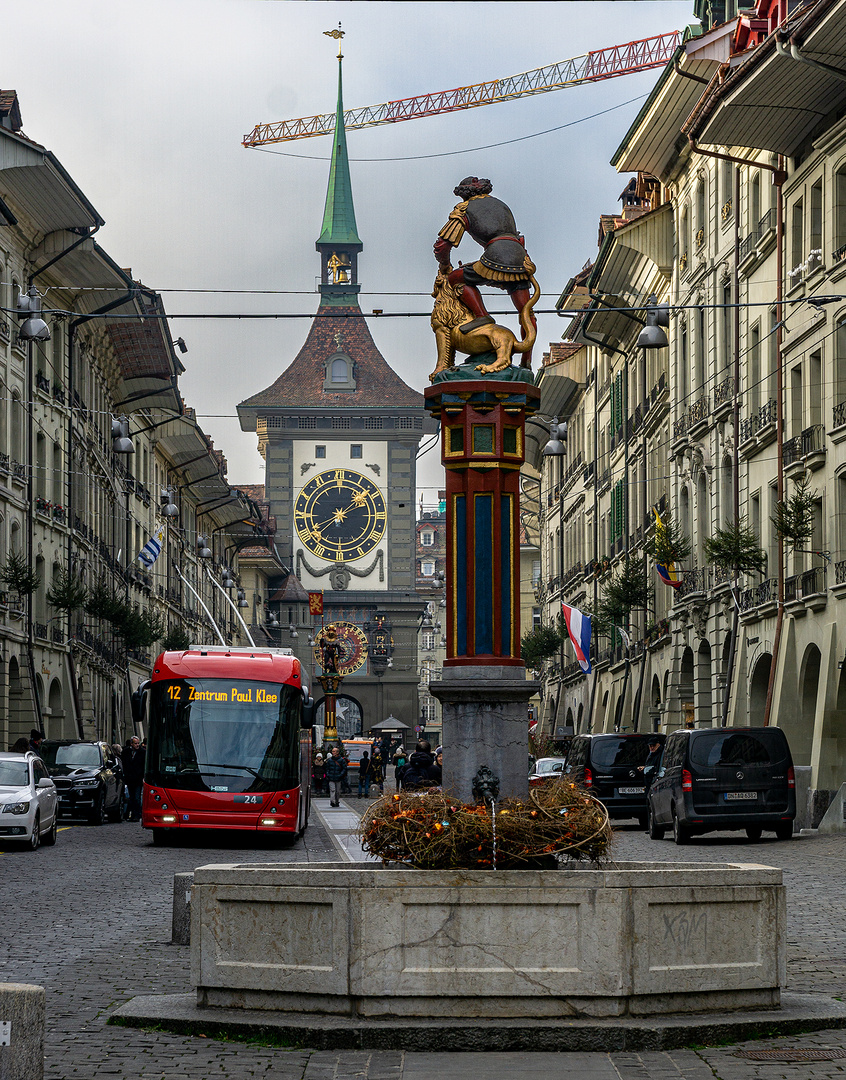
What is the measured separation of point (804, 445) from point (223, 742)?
13.8 metres

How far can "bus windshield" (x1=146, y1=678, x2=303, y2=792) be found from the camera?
28297 millimetres

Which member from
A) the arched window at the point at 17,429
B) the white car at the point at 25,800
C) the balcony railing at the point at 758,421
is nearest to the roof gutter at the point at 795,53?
the balcony railing at the point at 758,421

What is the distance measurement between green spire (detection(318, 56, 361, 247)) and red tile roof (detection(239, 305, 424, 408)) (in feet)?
28.4

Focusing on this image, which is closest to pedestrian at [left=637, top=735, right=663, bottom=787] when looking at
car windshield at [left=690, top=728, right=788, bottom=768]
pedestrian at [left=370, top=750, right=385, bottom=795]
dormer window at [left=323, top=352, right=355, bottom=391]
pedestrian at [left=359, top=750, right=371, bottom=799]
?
car windshield at [left=690, top=728, right=788, bottom=768]

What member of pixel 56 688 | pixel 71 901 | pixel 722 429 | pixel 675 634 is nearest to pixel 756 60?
pixel 722 429

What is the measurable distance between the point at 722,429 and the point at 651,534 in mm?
6878

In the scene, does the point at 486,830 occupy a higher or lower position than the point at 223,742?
lower

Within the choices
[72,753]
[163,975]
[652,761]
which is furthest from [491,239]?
[72,753]

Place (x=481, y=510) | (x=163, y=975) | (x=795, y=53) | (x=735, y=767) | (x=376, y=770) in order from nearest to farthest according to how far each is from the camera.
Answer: (x=163, y=975), (x=481, y=510), (x=735, y=767), (x=795, y=53), (x=376, y=770)

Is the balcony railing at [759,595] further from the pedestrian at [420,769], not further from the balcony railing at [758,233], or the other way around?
the pedestrian at [420,769]

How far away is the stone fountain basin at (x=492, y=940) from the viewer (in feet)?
29.7

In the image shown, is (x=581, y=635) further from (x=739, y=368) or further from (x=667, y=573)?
(x=739, y=368)

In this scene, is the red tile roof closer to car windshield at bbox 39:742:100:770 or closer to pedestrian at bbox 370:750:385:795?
pedestrian at bbox 370:750:385:795

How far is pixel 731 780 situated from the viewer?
Answer: 27.5m
